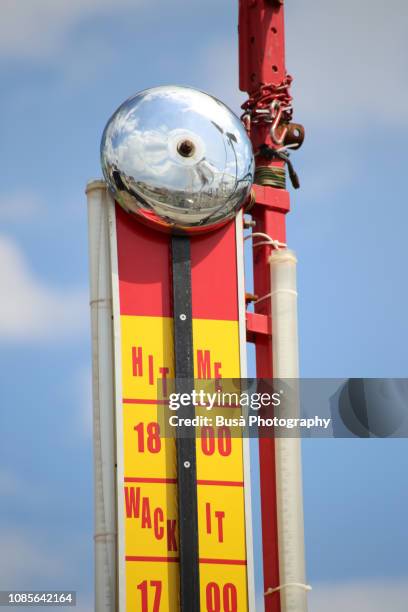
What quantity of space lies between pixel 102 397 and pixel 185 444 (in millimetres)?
916

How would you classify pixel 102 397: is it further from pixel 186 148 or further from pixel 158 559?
pixel 186 148

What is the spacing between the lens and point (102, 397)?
63.0 ft

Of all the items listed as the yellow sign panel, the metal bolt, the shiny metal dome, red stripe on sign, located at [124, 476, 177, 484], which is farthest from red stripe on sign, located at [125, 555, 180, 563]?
the metal bolt

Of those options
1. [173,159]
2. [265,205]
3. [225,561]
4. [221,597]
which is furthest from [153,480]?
[265,205]

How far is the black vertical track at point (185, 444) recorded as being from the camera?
1894cm

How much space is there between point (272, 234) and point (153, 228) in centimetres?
165

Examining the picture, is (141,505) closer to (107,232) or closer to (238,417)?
(238,417)

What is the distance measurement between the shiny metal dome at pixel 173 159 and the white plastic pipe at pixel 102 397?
384mm

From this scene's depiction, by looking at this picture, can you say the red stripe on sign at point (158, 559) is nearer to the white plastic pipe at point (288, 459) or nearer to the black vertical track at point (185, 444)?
the black vertical track at point (185, 444)

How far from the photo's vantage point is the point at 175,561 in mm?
19000

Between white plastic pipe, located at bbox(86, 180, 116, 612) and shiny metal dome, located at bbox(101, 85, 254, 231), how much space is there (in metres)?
0.38

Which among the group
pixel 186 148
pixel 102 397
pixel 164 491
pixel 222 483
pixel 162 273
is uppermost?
pixel 186 148

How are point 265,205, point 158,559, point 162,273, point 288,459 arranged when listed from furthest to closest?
point 265,205 < point 288,459 < point 162,273 < point 158,559

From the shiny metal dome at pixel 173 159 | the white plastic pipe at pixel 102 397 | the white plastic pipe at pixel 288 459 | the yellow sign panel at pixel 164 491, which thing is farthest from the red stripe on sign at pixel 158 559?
the shiny metal dome at pixel 173 159
